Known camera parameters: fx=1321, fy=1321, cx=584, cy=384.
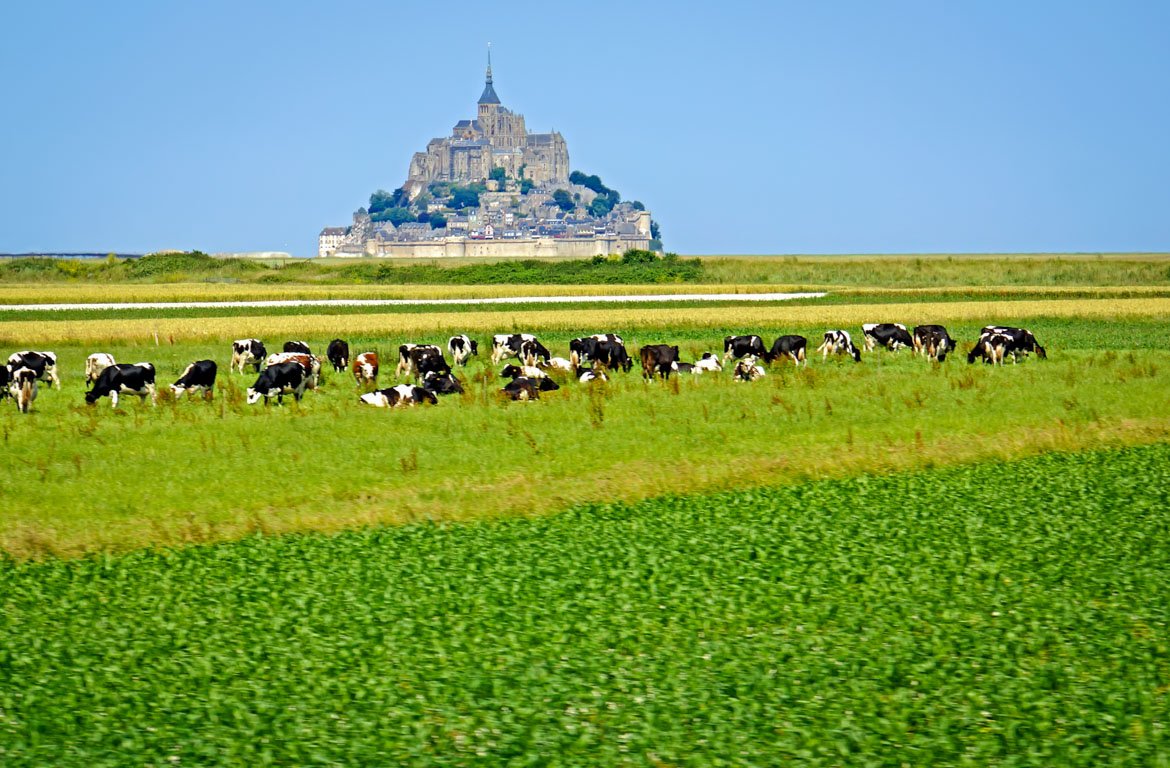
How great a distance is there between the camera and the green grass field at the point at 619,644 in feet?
32.9

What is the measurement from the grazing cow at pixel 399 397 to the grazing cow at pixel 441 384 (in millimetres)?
1397

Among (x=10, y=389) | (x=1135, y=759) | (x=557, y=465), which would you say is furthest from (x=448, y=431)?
(x=1135, y=759)

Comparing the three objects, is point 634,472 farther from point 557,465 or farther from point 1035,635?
point 1035,635

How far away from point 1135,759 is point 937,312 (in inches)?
2154

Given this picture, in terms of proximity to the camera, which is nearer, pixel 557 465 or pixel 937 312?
pixel 557 465

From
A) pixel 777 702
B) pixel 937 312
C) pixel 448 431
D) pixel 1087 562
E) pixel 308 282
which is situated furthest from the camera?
pixel 308 282

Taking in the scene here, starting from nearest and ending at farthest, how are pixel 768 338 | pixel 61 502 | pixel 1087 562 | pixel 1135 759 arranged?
pixel 1135 759
pixel 1087 562
pixel 61 502
pixel 768 338

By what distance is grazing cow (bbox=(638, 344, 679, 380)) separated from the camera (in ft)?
121

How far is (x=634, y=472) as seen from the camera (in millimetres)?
21531

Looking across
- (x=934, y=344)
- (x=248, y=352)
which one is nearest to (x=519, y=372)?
(x=248, y=352)

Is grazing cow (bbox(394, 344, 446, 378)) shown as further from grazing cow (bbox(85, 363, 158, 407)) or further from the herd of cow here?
grazing cow (bbox(85, 363, 158, 407))

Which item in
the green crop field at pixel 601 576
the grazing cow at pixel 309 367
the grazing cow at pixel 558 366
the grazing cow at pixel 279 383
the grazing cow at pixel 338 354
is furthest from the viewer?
the grazing cow at pixel 338 354

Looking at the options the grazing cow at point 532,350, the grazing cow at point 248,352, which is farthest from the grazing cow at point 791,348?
the grazing cow at point 248,352

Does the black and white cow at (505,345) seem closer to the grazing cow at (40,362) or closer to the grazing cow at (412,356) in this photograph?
the grazing cow at (412,356)
